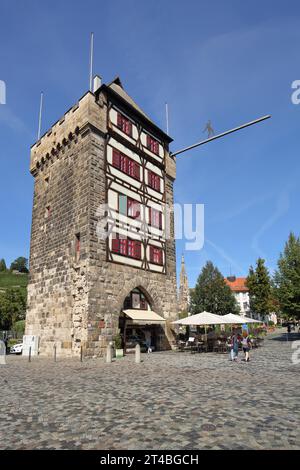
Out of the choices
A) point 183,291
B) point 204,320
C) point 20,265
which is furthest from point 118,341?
point 20,265

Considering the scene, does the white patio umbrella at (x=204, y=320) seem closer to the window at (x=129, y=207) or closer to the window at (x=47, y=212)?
the window at (x=129, y=207)

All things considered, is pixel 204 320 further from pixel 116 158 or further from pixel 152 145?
pixel 152 145

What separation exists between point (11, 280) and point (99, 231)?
10248cm

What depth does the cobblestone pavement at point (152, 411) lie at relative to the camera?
→ 4.84 metres

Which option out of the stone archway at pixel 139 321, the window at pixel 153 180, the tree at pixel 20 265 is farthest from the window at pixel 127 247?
the tree at pixel 20 265

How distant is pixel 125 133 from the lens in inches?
900

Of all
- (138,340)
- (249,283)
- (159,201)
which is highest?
(159,201)

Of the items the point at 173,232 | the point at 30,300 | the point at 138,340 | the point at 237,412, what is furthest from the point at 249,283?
the point at 237,412

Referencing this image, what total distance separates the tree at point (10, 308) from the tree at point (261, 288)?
32.8 meters

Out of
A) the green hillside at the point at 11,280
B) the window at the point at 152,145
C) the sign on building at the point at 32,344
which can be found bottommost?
the sign on building at the point at 32,344

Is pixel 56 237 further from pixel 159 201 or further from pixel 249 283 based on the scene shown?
pixel 249 283

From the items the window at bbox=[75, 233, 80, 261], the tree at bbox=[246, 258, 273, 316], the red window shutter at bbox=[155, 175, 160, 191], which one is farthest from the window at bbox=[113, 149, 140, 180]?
the tree at bbox=[246, 258, 273, 316]

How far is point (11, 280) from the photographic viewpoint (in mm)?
111625
